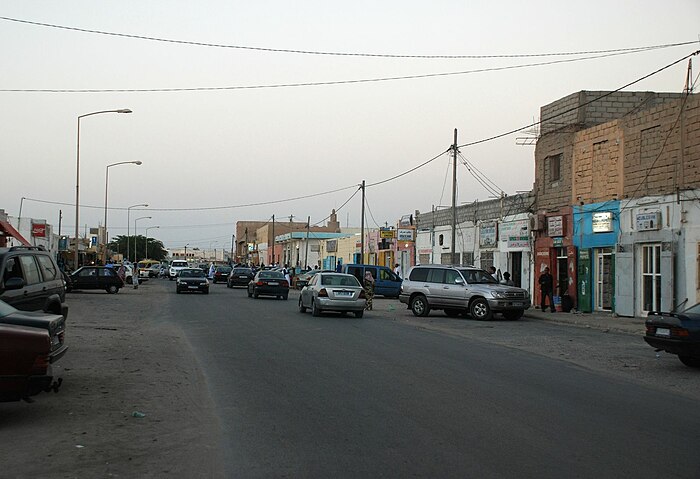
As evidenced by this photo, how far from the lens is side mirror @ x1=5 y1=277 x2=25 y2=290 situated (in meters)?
11.8

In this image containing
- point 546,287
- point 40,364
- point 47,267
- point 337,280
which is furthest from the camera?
point 546,287

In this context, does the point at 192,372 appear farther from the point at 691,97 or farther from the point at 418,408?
the point at 691,97

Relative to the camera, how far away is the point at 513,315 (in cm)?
2753

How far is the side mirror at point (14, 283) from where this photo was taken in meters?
11.8

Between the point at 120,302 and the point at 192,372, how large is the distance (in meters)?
22.9

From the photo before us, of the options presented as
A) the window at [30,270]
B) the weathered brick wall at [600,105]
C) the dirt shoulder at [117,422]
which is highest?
the weathered brick wall at [600,105]

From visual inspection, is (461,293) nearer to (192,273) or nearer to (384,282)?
(384,282)

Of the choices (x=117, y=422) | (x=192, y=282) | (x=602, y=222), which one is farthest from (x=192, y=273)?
(x=117, y=422)

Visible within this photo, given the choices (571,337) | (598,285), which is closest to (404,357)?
(571,337)

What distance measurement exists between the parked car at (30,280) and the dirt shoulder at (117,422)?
113 centimetres

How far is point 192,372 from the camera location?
40.5 feet

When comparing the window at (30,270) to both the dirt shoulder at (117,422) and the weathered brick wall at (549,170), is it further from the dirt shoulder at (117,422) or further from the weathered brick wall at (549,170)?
the weathered brick wall at (549,170)

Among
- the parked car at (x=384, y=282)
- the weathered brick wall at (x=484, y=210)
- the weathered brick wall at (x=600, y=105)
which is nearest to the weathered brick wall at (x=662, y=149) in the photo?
the weathered brick wall at (x=600, y=105)

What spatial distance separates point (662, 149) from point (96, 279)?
98.0 ft
